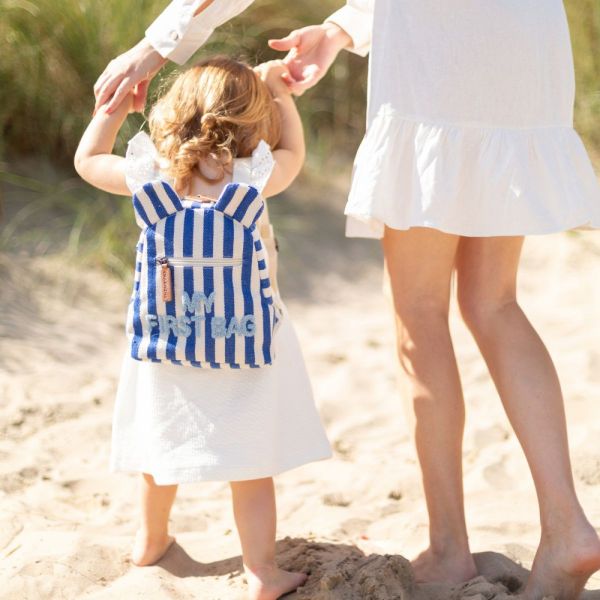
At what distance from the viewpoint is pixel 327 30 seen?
248cm

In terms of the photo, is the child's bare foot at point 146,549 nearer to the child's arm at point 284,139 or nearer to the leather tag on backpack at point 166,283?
the leather tag on backpack at point 166,283

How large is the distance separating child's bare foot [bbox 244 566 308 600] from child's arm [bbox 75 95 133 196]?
34.5 inches

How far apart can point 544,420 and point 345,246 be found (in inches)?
127

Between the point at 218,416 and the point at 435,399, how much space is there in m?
0.48

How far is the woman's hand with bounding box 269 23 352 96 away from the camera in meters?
2.42

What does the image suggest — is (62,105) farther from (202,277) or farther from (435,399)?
(435,399)

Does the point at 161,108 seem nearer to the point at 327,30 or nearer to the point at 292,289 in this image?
the point at 327,30

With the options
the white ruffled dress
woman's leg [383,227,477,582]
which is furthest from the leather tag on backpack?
woman's leg [383,227,477,582]

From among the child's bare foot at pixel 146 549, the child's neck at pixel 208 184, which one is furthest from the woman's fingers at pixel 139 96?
the child's bare foot at pixel 146 549

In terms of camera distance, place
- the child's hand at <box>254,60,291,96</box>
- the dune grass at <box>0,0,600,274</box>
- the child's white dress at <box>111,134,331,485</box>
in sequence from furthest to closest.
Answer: the dune grass at <box>0,0,600,274</box> → the child's hand at <box>254,60,291,96</box> → the child's white dress at <box>111,134,331,485</box>

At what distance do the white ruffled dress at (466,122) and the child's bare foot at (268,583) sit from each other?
801 mm

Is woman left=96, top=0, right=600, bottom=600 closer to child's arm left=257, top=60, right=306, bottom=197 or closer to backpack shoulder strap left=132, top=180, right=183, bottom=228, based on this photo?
child's arm left=257, top=60, right=306, bottom=197

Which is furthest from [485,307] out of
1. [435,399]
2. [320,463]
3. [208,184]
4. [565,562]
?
[320,463]

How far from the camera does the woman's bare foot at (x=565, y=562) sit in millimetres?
2021
